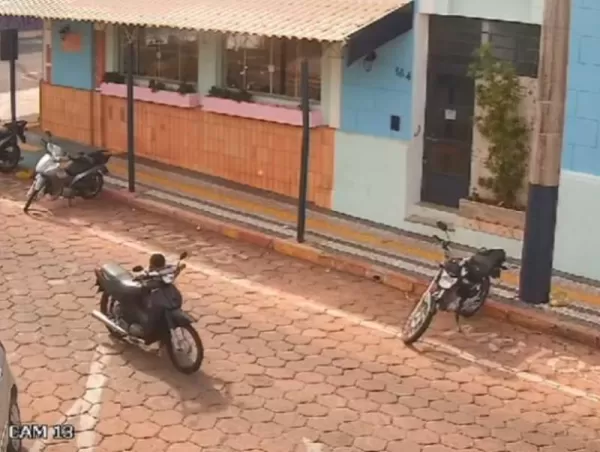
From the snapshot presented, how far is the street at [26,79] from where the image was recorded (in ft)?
72.6

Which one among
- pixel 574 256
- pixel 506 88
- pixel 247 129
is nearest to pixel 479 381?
pixel 574 256

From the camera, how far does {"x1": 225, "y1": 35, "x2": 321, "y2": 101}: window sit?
14.8m

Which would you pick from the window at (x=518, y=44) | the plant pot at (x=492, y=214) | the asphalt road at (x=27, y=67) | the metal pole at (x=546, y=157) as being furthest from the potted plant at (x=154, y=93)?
the asphalt road at (x=27, y=67)

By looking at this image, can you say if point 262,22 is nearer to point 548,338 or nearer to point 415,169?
point 415,169

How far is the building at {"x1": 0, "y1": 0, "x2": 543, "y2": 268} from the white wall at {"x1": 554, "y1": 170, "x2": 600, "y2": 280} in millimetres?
599

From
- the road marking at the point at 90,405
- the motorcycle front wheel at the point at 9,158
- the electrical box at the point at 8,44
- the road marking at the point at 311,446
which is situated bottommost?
the road marking at the point at 311,446

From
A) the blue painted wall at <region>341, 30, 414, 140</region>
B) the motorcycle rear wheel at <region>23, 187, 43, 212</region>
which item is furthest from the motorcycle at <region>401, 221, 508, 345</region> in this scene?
the motorcycle rear wheel at <region>23, 187, 43, 212</region>

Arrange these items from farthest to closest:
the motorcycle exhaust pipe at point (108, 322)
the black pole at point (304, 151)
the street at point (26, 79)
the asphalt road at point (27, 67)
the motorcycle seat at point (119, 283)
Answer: the asphalt road at point (27, 67) < the street at point (26, 79) < the black pole at point (304, 151) < the motorcycle exhaust pipe at point (108, 322) < the motorcycle seat at point (119, 283)

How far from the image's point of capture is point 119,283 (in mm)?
9719

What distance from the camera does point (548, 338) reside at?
415 inches

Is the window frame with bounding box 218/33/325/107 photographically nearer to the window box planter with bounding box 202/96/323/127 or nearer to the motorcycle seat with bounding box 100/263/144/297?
the window box planter with bounding box 202/96/323/127

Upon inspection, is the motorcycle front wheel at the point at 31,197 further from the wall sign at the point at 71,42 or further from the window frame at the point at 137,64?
the wall sign at the point at 71,42

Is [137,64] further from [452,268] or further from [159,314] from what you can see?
[159,314]

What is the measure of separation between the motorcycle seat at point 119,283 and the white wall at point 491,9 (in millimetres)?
5326
